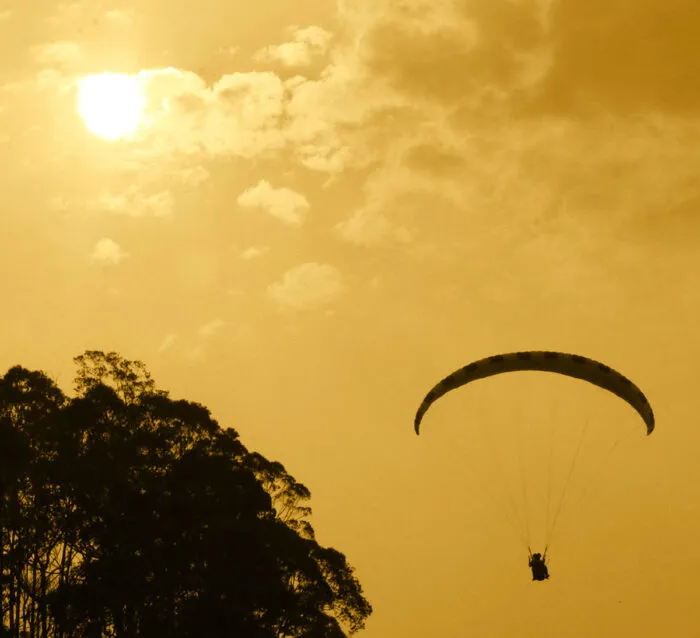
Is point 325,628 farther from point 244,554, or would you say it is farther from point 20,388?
point 20,388

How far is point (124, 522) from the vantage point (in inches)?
1501

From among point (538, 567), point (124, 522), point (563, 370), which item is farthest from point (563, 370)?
point (124, 522)

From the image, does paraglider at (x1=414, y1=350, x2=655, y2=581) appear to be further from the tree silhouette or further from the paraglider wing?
the tree silhouette

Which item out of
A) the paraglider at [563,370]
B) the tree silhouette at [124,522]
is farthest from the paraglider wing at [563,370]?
the tree silhouette at [124,522]

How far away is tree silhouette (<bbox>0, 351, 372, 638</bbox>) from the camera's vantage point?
37156mm

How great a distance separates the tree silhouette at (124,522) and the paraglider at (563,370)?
1069cm

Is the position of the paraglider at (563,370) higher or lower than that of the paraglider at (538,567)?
higher

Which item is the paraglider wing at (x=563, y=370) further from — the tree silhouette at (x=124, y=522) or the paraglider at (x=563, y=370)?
the tree silhouette at (x=124, y=522)

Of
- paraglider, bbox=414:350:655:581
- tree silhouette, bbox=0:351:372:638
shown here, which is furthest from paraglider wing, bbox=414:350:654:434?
tree silhouette, bbox=0:351:372:638

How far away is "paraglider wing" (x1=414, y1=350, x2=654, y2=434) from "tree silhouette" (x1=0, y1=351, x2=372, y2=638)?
35.4 feet

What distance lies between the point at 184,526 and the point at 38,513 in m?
5.50

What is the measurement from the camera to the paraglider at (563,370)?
42.3 metres

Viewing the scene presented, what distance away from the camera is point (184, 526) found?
38.9 m

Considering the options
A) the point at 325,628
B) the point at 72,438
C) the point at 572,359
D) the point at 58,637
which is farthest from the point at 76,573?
the point at 572,359
